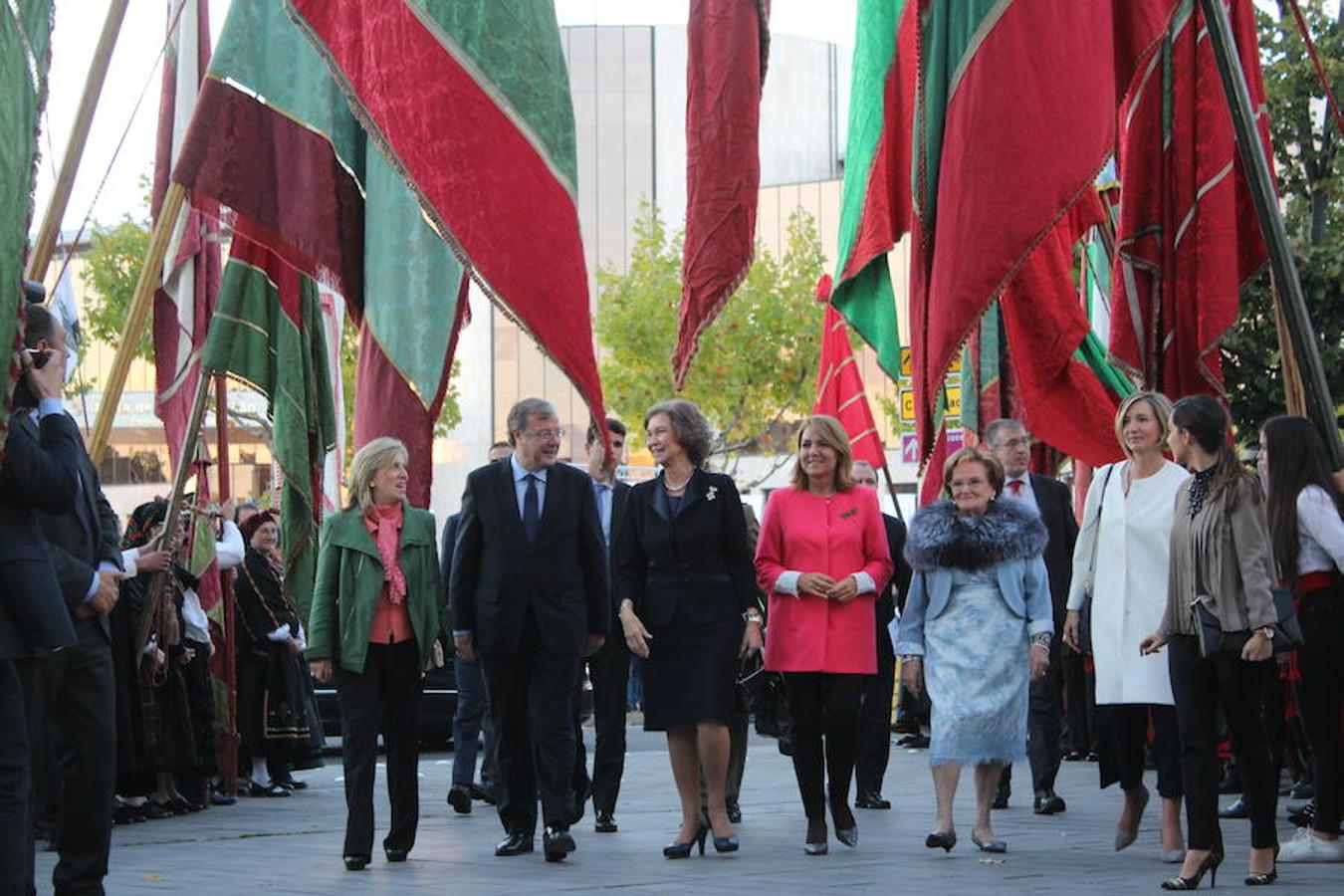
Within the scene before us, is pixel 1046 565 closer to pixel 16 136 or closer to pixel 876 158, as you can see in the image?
pixel 876 158

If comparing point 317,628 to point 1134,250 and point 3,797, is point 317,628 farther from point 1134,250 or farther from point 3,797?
point 1134,250

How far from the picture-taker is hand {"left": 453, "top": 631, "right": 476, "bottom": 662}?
1079 centimetres

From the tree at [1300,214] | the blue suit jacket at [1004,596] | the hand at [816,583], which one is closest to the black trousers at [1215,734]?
the blue suit jacket at [1004,596]

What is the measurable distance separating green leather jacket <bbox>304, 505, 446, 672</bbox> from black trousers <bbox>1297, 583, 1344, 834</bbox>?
383cm

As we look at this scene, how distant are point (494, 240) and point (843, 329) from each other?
431 inches

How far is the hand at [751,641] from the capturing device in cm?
1072

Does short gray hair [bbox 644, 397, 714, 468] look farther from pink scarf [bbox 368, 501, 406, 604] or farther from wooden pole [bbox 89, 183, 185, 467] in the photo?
wooden pole [bbox 89, 183, 185, 467]

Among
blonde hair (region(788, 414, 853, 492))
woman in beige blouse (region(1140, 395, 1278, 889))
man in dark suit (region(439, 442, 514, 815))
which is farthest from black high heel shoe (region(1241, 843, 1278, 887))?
man in dark suit (region(439, 442, 514, 815))

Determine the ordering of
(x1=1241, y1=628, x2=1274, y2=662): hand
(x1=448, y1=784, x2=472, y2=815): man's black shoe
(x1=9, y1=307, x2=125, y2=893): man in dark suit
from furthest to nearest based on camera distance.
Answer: (x1=448, y1=784, x2=472, y2=815): man's black shoe
(x1=1241, y1=628, x2=1274, y2=662): hand
(x1=9, y1=307, x2=125, y2=893): man in dark suit

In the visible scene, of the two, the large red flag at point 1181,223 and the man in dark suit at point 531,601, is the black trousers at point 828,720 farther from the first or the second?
the large red flag at point 1181,223

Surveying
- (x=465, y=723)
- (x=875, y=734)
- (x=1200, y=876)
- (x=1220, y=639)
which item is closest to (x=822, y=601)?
(x=1220, y=639)

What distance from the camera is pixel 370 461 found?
10.3m

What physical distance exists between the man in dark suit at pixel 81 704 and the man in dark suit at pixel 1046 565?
610 cm

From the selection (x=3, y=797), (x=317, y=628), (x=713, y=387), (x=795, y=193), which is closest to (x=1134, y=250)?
(x=317, y=628)
